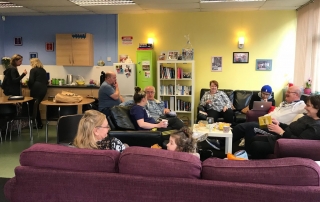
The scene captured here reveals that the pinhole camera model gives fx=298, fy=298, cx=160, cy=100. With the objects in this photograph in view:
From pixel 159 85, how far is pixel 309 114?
4.05 m

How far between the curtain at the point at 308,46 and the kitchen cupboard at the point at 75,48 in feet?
15.6

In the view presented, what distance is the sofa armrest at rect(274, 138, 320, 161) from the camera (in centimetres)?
260

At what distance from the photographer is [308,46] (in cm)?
577

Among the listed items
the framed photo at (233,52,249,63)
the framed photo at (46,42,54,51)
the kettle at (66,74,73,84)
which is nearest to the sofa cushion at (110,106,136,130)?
the kettle at (66,74,73,84)

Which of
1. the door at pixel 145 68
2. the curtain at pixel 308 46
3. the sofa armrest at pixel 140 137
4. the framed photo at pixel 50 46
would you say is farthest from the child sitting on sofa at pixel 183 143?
the framed photo at pixel 50 46

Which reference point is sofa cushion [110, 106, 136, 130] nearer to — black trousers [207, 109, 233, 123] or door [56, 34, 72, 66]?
black trousers [207, 109, 233, 123]

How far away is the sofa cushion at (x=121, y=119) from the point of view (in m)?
4.02

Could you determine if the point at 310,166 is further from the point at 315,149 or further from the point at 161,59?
the point at 161,59

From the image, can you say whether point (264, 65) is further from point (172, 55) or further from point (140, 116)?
point (140, 116)

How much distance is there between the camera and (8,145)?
5195 millimetres

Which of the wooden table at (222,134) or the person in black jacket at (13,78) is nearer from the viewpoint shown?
the wooden table at (222,134)

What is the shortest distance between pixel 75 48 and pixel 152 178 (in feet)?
19.9

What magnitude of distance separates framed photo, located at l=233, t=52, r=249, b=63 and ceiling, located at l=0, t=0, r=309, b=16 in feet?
3.22

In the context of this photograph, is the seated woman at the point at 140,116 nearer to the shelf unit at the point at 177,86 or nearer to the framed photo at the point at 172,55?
the shelf unit at the point at 177,86
